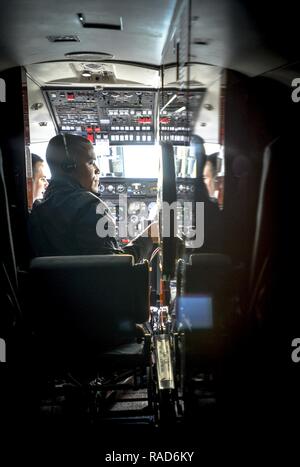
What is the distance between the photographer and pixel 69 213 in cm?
195

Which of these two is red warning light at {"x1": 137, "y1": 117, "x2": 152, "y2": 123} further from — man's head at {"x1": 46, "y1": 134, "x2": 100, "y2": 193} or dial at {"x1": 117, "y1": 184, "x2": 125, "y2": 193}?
man's head at {"x1": 46, "y1": 134, "x2": 100, "y2": 193}

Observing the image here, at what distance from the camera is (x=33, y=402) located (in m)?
2.02

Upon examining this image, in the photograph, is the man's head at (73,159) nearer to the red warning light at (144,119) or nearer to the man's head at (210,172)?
the man's head at (210,172)

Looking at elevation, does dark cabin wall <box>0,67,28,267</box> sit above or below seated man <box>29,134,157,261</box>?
above

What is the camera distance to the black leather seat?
5.54ft

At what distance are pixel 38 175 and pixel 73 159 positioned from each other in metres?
1.36

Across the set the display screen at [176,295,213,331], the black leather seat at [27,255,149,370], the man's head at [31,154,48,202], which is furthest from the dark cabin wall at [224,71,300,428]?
the man's head at [31,154,48,202]

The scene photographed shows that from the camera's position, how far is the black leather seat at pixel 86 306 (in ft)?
5.54

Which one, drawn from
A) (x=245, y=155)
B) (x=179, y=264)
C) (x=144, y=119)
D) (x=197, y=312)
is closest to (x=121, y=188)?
(x=144, y=119)

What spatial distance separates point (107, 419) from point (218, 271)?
103 centimetres

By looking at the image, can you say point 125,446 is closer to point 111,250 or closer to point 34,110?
point 111,250

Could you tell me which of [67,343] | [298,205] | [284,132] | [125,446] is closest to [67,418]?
[125,446]

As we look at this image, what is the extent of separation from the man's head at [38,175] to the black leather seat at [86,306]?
176cm

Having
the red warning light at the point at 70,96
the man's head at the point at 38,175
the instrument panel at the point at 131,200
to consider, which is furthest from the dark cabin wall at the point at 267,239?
the instrument panel at the point at 131,200
